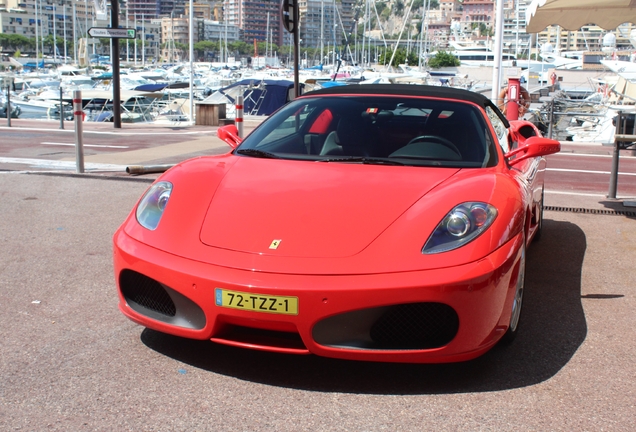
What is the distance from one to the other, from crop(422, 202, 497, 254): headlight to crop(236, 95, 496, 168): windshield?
0.68 m

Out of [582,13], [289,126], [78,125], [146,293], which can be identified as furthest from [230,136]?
[582,13]

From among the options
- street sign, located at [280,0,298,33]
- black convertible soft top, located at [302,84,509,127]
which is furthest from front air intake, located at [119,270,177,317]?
street sign, located at [280,0,298,33]

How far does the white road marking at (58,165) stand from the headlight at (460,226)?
804 centimetres

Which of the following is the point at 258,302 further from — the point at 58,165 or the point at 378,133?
the point at 58,165

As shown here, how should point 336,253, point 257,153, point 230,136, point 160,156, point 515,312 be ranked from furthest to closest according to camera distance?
point 160,156 → point 230,136 → point 257,153 → point 515,312 → point 336,253

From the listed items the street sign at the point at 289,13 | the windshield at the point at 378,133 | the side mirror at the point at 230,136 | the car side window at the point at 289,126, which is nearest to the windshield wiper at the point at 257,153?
the windshield at the point at 378,133

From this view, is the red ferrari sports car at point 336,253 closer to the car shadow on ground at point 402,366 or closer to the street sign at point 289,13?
the car shadow on ground at point 402,366

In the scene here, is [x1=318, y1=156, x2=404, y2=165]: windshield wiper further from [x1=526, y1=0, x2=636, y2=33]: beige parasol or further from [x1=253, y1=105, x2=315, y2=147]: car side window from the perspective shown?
[x1=526, y1=0, x2=636, y2=33]: beige parasol

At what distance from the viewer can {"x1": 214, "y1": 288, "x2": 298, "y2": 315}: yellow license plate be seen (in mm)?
3162

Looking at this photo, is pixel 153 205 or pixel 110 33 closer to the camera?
pixel 153 205

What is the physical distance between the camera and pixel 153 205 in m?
3.91

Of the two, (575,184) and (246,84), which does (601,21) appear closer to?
(575,184)

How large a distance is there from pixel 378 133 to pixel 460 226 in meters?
1.30

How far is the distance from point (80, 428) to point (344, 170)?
1.90 m
